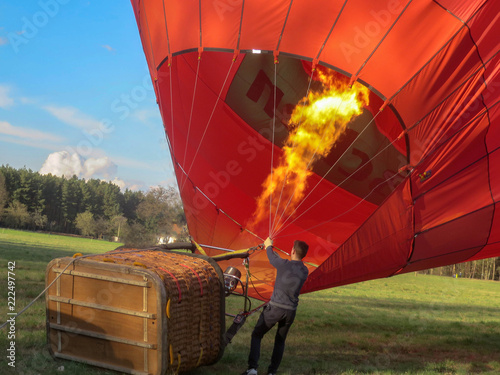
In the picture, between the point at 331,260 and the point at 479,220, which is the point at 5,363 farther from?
the point at 479,220

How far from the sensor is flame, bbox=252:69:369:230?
536 centimetres

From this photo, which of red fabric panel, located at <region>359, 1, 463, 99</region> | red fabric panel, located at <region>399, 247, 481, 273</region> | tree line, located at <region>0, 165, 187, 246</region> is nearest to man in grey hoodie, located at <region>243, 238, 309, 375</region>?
red fabric panel, located at <region>359, 1, 463, 99</region>

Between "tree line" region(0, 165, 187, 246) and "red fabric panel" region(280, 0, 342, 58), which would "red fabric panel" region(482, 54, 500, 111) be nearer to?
"red fabric panel" region(280, 0, 342, 58)

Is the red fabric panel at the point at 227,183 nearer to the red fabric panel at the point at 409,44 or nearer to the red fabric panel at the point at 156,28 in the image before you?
the red fabric panel at the point at 156,28

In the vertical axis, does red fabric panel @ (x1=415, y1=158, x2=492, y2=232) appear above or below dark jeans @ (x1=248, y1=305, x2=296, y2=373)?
above

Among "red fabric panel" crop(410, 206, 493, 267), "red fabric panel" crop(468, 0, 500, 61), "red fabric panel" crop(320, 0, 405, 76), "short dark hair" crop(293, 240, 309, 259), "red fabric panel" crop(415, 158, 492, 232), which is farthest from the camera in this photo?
"red fabric panel" crop(410, 206, 493, 267)

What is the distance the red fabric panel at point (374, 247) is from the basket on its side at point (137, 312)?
1407mm

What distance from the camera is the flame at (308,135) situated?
536 centimetres

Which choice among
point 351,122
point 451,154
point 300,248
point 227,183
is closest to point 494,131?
point 451,154

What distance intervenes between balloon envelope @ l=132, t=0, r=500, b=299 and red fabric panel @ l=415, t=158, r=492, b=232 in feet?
0.05

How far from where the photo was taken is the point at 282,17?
15.8 feet

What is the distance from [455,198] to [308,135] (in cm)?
191

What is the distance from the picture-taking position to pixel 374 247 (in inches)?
204

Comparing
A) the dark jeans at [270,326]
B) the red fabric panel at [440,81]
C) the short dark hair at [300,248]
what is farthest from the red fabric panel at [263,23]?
the dark jeans at [270,326]
